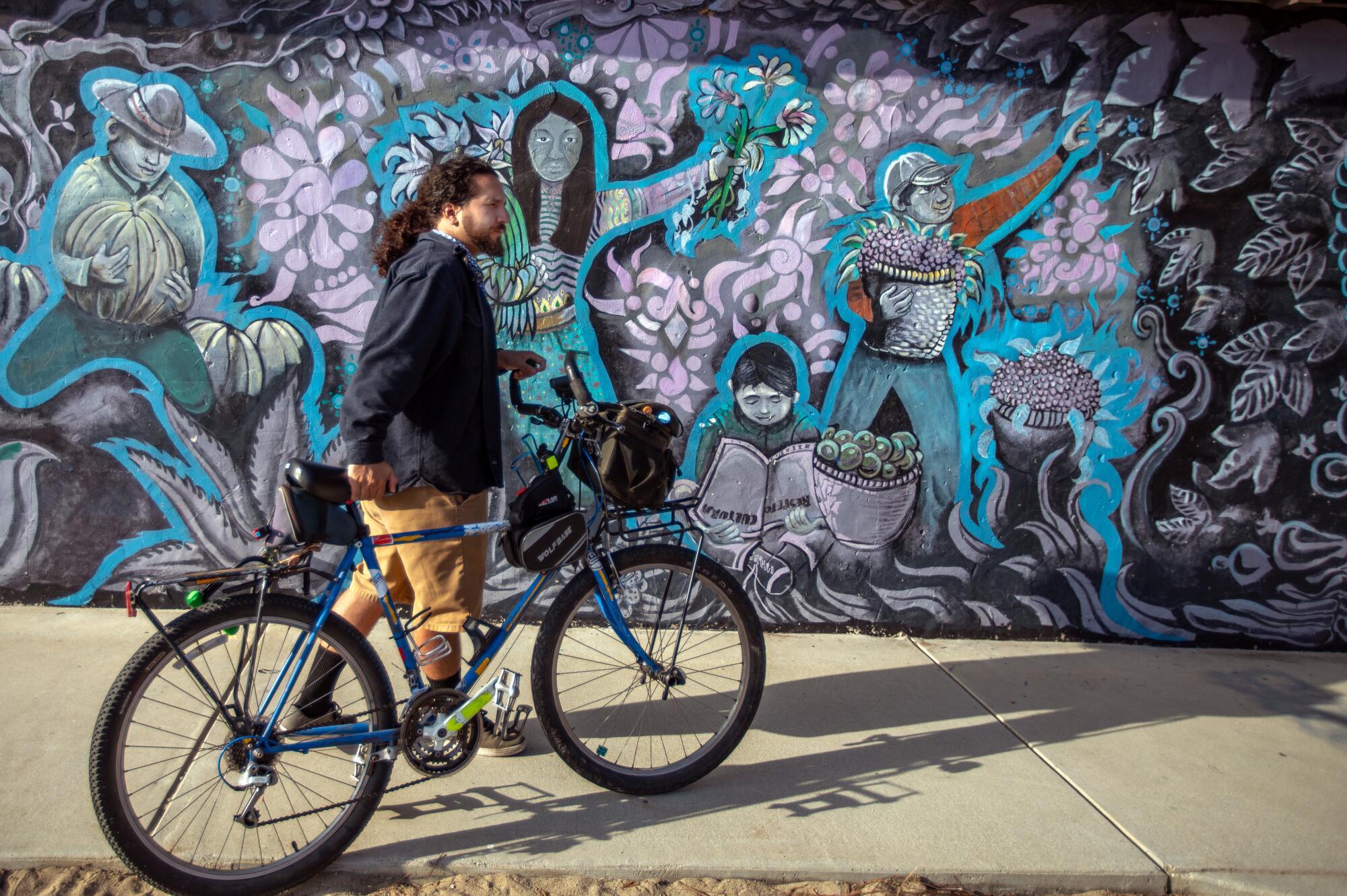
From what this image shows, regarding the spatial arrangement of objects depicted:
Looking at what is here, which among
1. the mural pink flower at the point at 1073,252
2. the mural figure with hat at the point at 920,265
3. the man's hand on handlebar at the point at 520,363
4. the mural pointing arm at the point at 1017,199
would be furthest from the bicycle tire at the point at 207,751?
the mural pink flower at the point at 1073,252

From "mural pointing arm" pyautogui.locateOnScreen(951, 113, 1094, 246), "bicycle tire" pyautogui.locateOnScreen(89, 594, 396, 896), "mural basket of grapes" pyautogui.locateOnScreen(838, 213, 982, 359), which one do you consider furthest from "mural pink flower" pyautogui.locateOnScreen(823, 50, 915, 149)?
"bicycle tire" pyautogui.locateOnScreen(89, 594, 396, 896)

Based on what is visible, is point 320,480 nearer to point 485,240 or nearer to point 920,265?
point 485,240

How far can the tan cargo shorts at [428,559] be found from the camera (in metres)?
2.60

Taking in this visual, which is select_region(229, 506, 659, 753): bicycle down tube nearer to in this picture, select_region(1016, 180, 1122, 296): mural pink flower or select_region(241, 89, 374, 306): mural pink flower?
select_region(241, 89, 374, 306): mural pink flower

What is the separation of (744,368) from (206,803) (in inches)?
105

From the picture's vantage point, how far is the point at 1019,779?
302cm

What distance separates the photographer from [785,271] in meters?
4.08

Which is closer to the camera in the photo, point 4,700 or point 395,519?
point 395,519

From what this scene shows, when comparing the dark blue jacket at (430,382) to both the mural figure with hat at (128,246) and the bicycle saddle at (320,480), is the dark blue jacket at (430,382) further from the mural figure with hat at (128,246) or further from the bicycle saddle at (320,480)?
the mural figure with hat at (128,246)

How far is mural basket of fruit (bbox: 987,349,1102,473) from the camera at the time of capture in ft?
13.7

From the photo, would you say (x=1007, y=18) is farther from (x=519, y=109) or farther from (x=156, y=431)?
(x=156, y=431)

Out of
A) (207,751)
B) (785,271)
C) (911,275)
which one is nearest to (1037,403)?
(911,275)

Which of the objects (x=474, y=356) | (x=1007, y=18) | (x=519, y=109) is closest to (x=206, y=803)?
(x=474, y=356)

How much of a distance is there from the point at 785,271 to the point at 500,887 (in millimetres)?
2796
